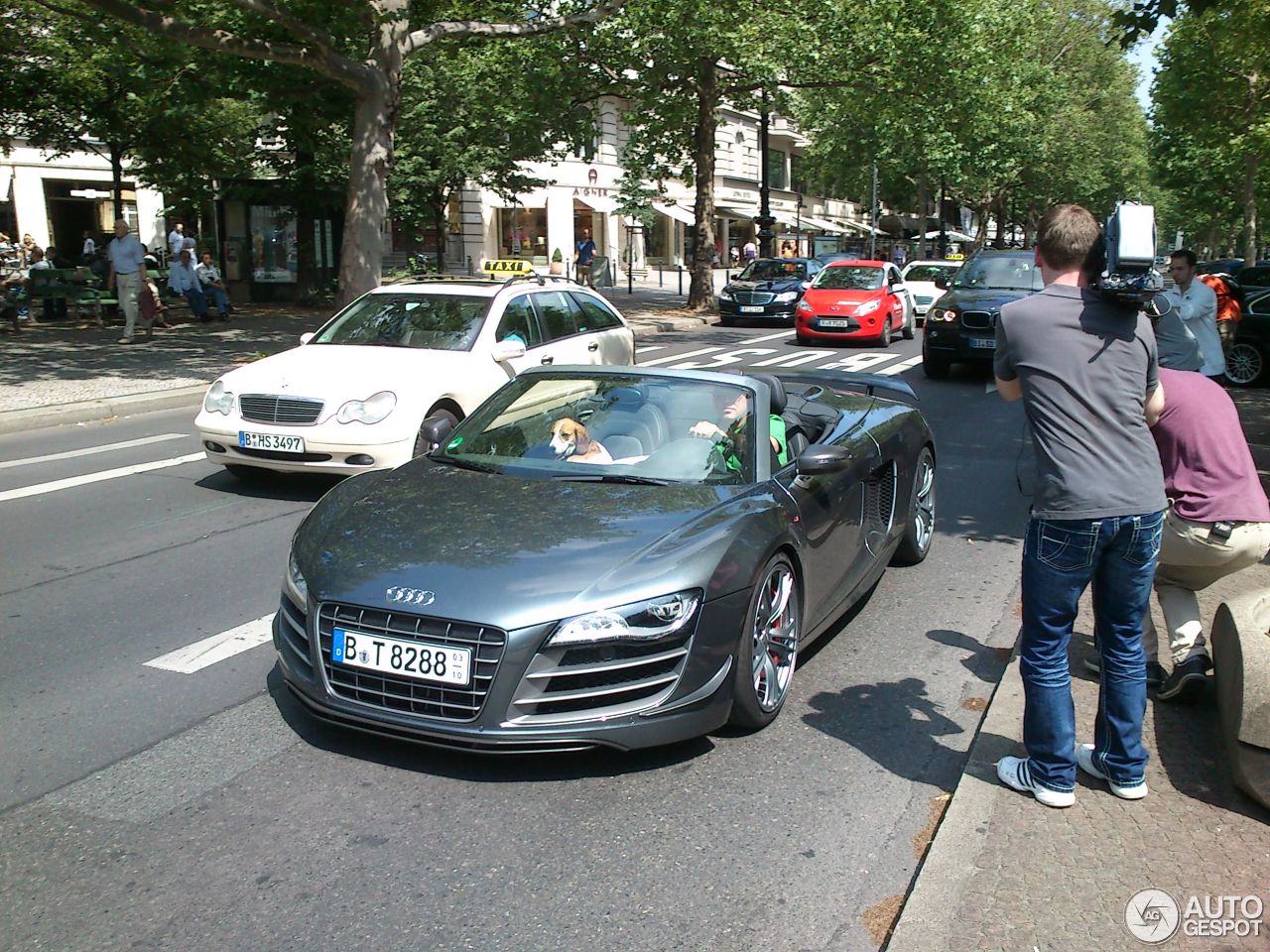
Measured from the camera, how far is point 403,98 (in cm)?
2928

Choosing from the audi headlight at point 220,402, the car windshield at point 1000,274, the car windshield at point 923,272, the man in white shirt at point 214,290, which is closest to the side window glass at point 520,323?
the audi headlight at point 220,402

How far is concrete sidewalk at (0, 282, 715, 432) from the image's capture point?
42.2 feet

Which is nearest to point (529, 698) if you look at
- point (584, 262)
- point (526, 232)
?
point (584, 262)

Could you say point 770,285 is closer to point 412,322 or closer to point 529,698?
point 412,322

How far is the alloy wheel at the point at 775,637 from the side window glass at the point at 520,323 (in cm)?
551

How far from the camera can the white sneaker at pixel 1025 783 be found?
147 inches

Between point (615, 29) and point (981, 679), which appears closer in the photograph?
point (981, 679)

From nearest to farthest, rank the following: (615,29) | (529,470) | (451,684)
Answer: (451,684)
(529,470)
(615,29)

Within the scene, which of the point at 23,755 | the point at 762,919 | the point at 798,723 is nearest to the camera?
the point at 762,919

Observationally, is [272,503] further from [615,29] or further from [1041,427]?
[615,29]

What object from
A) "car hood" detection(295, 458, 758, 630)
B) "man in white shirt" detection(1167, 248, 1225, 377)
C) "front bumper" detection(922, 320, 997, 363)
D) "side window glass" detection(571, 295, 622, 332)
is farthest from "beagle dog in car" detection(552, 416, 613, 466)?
"front bumper" detection(922, 320, 997, 363)

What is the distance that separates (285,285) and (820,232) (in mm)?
49214

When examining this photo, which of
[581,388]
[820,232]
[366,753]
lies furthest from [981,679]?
[820,232]

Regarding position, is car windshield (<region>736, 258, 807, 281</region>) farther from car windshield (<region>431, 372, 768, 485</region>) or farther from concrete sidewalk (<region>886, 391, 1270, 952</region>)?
concrete sidewalk (<region>886, 391, 1270, 952</region>)
